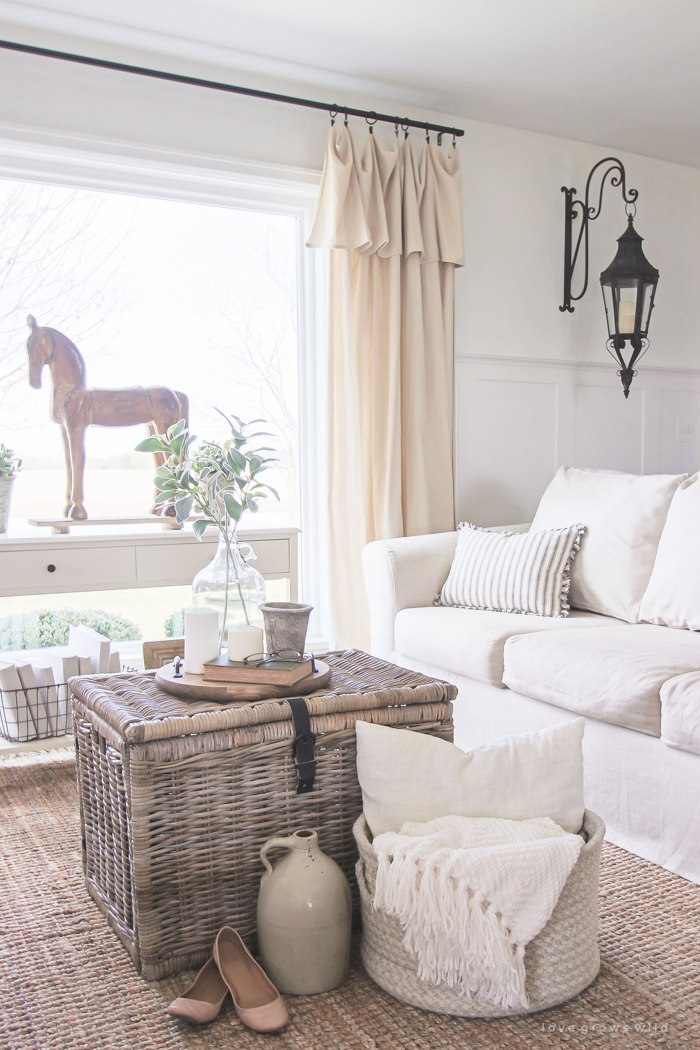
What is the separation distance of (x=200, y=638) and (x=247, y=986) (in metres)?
0.60

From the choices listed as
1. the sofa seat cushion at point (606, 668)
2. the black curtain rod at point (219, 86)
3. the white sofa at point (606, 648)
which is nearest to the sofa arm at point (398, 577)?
the white sofa at point (606, 648)

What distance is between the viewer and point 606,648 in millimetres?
2070

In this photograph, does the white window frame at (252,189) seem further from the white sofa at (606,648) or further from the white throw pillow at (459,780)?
the white throw pillow at (459,780)

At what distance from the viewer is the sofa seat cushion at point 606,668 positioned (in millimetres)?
1868

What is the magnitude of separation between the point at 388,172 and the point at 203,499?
184 cm

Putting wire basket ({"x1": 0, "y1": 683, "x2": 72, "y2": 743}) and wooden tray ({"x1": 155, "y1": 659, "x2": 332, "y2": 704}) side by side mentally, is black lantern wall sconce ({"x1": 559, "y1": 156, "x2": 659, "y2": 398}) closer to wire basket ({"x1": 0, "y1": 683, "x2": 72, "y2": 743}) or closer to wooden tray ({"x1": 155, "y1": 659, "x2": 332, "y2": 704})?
wooden tray ({"x1": 155, "y1": 659, "x2": 332, "y2": 704})

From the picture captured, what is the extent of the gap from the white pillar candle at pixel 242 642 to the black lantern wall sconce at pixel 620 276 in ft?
7.93

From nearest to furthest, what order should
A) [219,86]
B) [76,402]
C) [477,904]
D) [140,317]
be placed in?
[477,904] < [76,402] < [219,86] < [140,317]

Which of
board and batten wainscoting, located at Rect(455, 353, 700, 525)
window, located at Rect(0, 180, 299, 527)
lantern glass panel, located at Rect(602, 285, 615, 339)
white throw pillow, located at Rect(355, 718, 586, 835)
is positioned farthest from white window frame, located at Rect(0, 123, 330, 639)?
white throw pillow, located at Rect(355, 718, 586, 835)

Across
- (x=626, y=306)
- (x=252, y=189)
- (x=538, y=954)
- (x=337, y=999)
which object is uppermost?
(x=252, y=189)

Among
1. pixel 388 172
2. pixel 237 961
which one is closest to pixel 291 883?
pixel 237 961

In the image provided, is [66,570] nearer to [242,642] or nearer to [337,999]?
[242,642]

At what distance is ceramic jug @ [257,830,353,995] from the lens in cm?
135

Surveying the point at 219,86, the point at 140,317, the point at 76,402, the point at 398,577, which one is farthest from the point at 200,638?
the point at 219,86
